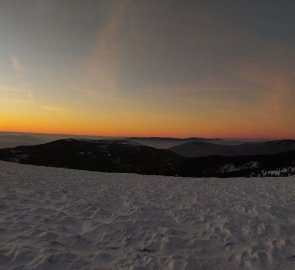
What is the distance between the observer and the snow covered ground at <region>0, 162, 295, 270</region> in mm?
6648

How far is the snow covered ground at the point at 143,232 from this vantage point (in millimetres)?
6648

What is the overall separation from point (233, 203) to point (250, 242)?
529cm

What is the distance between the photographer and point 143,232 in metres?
8.81

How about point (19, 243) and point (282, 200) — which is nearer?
point (19, 243)

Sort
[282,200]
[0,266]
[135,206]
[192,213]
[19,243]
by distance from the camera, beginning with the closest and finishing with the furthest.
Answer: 1. [0,266]
2. [19,243]
3. [192,213]
4. [135,206]
5. [282,200]

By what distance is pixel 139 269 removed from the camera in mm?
6293

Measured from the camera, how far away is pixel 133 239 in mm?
8172

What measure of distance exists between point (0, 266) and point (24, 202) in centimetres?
647

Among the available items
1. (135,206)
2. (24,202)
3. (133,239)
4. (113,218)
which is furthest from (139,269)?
(24,202)

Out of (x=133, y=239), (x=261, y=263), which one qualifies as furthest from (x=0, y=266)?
(x=261, y=263)

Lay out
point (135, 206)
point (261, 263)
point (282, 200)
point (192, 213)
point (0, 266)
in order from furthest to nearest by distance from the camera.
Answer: point (282, 200) → point (135, 206) → point (192, 213) → point (261, 263) → point (0, 266)

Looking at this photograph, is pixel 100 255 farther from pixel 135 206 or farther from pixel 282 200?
pixel 282 200

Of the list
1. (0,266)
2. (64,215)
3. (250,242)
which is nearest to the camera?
(0,266)

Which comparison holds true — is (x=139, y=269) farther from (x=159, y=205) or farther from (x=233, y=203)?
(x=233, y=203)
